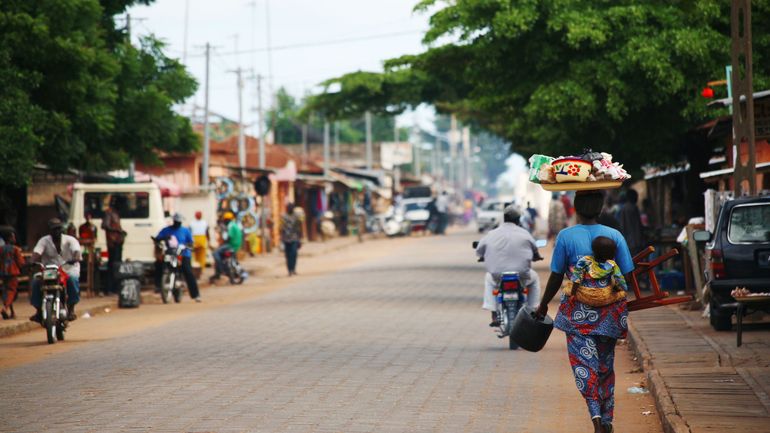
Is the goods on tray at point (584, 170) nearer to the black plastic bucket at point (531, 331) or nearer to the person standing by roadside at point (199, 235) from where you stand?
the black plastic bucket at point (531, 331)

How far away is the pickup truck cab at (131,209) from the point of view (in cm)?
2747

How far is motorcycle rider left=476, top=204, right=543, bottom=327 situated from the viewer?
14891 millimetres

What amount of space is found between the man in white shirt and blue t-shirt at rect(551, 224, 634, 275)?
410 inches

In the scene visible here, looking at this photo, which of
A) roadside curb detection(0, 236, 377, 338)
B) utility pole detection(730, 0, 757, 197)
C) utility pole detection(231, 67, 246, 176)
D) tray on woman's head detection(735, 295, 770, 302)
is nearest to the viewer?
tray on woman's head detection(735, 295, 770, 302)

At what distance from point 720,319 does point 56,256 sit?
28.5 feet

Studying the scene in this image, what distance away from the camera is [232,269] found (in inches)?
1227

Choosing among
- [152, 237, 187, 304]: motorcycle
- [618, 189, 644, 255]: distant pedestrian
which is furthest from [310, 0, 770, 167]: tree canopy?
[152, 237, 187, 304]: motorcycle

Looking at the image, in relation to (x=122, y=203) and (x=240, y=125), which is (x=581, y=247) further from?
(x=240, y=125)

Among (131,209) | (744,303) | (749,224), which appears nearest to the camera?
(744,303)

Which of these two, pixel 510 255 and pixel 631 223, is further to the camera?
pixel 631 223

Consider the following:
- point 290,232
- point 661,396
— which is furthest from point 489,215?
point 661,396

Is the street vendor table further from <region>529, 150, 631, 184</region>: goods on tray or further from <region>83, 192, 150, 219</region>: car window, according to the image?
<region>83, 192, 150, 219</region>: car window

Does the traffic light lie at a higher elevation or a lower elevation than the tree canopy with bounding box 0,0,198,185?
lower

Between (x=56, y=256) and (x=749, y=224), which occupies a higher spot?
(x=749, y=224)
